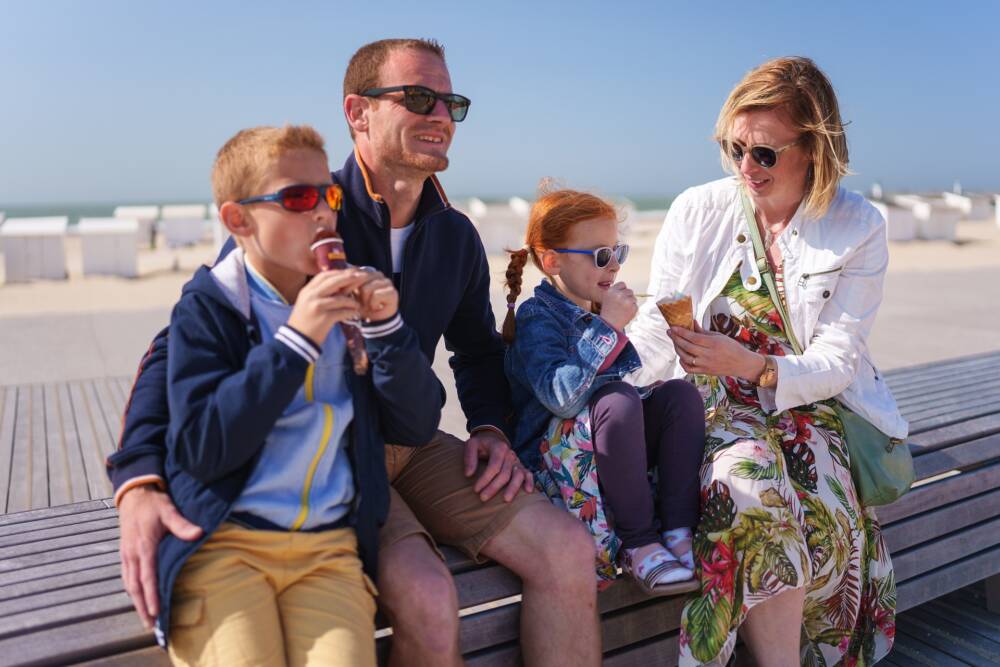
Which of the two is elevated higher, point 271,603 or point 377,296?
point 377,296

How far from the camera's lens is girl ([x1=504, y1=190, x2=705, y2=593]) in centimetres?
266

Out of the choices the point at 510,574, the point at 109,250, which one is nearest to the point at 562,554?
the point at 510,574

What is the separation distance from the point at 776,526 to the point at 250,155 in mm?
1725

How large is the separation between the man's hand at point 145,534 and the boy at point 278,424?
3 cm

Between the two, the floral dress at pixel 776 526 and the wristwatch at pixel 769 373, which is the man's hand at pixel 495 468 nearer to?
the floral dress at pixel 776 526

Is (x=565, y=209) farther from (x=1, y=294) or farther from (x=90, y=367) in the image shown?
(x=1, y=294)

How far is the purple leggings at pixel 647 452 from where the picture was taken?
2.66m

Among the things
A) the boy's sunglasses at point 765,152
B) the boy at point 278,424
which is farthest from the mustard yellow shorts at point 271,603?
the boy's sunglasses at point 765,152

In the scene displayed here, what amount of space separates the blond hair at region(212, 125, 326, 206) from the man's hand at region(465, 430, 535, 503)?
985 mm

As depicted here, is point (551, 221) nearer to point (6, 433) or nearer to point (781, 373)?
point (781, 373)

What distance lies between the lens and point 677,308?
2861 millimetres

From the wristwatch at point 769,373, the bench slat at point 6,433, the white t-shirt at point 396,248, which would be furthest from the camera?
the bench slat at point 6,433

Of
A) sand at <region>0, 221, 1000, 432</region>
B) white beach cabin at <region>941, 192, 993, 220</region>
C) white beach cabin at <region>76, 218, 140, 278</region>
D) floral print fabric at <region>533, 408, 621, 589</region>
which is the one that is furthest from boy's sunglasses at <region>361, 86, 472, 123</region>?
white beach cabin at <region>941, 192, 993, 220</region>

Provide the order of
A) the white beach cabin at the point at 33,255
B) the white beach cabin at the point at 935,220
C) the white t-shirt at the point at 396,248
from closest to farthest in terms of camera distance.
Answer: the white t-shirt at the point at 396,248 → the white beach cabin at the point at 33,255 → the white beach cabin at the point at 935,220
